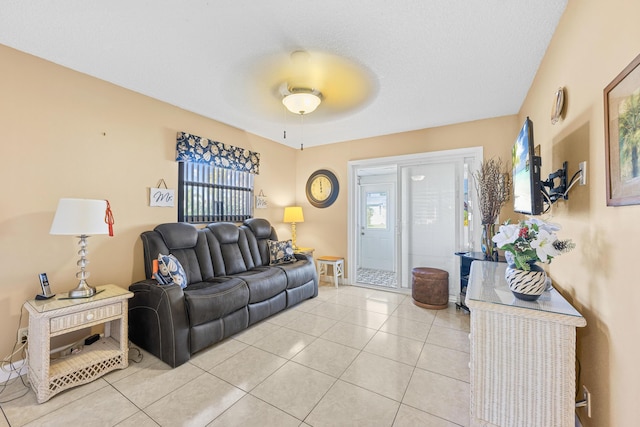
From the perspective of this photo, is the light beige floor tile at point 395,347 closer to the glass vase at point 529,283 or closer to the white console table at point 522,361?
the white console table at point 522,361

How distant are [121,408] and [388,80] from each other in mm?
3297

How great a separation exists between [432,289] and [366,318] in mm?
1007

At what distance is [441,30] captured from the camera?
5.91ft

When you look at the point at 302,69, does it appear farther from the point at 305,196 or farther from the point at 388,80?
the point at 305,196

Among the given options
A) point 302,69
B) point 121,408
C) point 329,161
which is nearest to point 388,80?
point 302,69

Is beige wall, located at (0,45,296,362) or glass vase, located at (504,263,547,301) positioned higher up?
beige wall, located at (0,45,296,362)

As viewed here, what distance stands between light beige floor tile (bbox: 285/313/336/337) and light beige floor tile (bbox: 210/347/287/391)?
55 cm

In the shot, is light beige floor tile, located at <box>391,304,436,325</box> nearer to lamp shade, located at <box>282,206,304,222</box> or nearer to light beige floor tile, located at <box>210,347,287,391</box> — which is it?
light beige floor tile, located at <box>210,347,287,391</box>

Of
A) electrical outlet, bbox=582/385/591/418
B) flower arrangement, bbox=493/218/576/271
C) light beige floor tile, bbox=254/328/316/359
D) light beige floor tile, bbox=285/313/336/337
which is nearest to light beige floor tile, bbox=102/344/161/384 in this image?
light beige floor tile, bbox=254/328/316/359

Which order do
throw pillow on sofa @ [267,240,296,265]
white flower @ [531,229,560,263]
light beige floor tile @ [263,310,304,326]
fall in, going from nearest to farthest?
white flower @ [531,229,560,263], light beige floor tile @ [263,310,304,326], throw pillow on sofa @ [267,240,296,265]

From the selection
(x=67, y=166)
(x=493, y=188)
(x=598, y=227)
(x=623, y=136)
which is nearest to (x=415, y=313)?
(x=493, y=188)

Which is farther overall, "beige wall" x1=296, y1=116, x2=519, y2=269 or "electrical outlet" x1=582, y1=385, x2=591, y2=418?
"beige wall" x1=296, y1=116, x2=519, y2=269

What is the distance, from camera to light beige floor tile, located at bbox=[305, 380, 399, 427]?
62.3 inches

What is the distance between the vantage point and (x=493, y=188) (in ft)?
9.97
